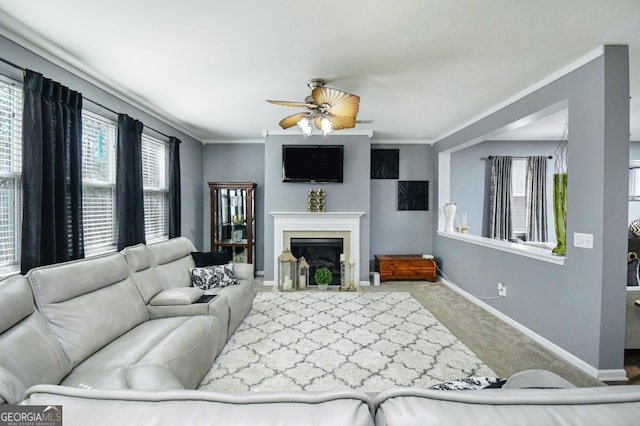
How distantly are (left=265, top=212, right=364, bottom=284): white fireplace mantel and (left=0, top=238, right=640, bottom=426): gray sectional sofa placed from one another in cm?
134

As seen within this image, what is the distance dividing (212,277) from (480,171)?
487 centimetres

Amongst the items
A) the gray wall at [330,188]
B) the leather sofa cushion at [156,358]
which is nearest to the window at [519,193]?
the gray wall at [330,188]

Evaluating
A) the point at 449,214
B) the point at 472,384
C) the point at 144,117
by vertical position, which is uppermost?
the point at 144,117

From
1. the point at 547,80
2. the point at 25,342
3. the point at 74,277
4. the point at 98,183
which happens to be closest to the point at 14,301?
the point at 25,342

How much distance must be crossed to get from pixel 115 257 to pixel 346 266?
128 inches

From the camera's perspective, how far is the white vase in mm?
4945

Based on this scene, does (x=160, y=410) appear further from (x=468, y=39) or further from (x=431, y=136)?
(x=431, y=136)

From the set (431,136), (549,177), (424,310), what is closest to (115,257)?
(424,310)

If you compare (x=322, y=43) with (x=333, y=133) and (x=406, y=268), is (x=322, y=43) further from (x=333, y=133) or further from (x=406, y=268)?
(x=406, y=268)

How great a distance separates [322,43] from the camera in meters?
2.20

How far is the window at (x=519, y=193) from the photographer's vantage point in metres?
5.41

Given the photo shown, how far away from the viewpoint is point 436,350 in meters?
2.73

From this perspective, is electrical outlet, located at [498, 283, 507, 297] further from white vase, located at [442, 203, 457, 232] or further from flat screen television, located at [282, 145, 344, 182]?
flat screen television, located at [282, 145, 344, 182]

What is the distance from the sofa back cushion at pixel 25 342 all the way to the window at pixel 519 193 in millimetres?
6222
